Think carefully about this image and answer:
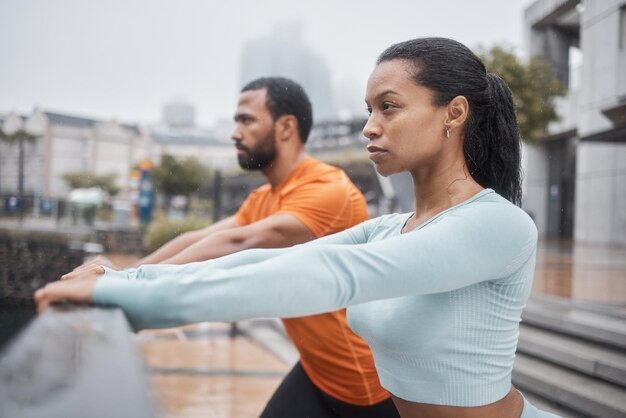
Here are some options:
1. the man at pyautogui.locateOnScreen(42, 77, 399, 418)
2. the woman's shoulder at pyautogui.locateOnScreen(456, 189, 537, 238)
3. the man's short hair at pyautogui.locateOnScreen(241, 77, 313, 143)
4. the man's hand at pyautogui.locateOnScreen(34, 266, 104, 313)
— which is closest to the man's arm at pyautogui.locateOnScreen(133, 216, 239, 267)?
the man at pyautogui.locateOnScreen(42, 77, 399, 418)

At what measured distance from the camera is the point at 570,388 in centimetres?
377

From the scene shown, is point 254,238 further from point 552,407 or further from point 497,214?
point 552,407

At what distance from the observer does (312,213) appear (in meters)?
1.71

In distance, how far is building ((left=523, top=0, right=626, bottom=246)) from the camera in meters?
4.39

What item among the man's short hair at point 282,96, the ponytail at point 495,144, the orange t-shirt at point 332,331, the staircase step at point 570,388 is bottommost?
the staircase step at point 570,388

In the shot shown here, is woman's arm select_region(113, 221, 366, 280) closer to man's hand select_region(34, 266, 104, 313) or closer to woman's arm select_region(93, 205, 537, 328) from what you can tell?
woman's arm select_region(93, 205, 537, 328)

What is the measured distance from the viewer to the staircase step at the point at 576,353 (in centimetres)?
375

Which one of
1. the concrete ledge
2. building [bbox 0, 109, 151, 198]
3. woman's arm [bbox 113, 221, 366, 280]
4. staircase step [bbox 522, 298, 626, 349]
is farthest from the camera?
building [bbox 0, 109, 151, 198]

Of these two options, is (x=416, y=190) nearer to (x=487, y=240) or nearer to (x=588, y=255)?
(x=487, y=240)

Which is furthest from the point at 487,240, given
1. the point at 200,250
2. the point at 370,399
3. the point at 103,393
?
the point at 370,399

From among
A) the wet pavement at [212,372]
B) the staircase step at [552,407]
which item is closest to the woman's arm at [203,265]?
the wet pavement at [212,372]

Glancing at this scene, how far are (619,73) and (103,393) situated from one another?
498 cm

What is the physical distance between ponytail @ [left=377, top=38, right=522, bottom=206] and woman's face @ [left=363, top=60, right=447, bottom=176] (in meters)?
0.02

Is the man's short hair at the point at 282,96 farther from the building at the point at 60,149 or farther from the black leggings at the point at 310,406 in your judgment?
the building at the point at 60,149
